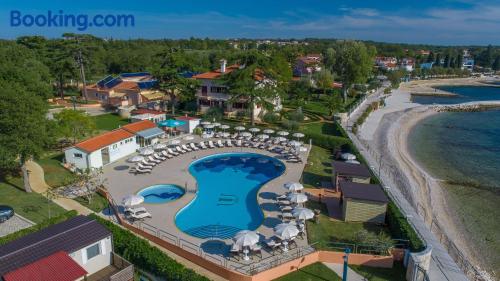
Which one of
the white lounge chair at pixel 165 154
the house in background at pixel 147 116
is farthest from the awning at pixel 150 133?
the house in background at pixel 147 116

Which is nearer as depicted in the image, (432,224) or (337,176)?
(432,224)

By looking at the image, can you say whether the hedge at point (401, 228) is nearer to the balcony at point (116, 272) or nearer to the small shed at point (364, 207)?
the small shed at point (364, 207)

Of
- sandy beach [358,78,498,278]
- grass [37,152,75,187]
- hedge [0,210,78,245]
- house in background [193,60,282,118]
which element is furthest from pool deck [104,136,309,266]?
house in background [193,60,282,118]

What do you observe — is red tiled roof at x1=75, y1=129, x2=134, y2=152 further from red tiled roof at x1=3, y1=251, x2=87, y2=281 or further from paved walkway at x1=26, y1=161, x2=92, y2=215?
red tiled roof at x1=3, y1=251, x2=87, y2=281

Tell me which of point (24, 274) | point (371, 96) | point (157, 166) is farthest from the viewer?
point (371, 96)

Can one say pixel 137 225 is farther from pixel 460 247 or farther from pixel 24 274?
pixel 460 247

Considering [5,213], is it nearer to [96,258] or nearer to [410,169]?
[96,258]

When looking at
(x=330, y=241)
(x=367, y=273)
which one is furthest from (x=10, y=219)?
(x=367, y=273)
